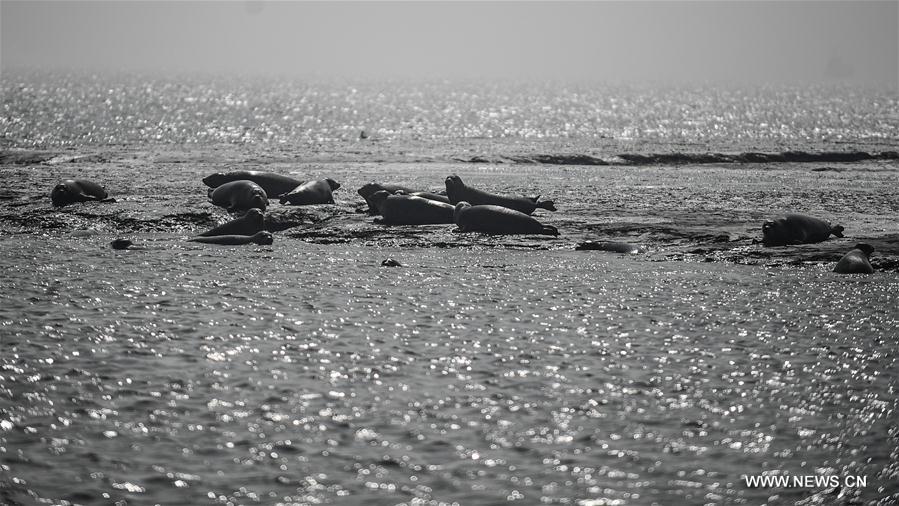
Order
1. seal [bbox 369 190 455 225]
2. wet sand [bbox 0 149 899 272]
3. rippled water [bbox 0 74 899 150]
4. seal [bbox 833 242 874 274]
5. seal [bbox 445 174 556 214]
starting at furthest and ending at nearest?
1. rippled water [bbox 0 74 899 150]
2. seal [bbox 445 174 556 214]
3. seal [bbox 369 190 455 225]
4. wet sand [bbox 0 149 899 272]
5. seal [bbox 833 242 874 274]

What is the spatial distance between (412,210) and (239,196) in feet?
10.1

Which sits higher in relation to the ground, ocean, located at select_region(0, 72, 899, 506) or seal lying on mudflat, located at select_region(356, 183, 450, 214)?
seal lying on mudflat, located at select_region(356, 183, 450, 214)

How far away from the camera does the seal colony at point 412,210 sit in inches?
606

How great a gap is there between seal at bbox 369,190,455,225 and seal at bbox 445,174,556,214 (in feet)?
2.84

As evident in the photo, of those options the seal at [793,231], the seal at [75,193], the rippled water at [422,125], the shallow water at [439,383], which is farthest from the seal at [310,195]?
the rippled water at [422,125]

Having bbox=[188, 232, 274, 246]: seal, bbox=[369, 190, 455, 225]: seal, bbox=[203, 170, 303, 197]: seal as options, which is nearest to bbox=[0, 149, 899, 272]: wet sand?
bbox=[369, 190, 455, 225]: seal

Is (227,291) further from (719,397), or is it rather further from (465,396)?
(719,397)

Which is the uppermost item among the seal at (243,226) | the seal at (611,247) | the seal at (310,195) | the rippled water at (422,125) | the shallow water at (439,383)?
the rippled water at (422,125)

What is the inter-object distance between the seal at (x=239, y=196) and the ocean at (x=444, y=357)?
0.27m

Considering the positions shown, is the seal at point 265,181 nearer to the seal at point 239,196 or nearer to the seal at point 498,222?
the seal at point 239,196

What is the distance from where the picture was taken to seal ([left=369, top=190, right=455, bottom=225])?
17.2 m

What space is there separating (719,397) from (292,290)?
5.46m

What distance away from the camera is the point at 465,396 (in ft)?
27.5

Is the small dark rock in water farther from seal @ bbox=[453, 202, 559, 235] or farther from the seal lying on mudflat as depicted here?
seal @ bbox=[453, 202, 559, 235]
